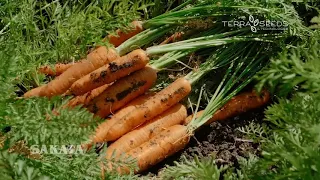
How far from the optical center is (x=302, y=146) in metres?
1.48

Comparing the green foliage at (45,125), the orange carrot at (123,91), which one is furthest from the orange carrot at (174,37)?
the green foliage at (45,125)

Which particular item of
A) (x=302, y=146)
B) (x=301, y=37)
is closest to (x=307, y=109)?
(x=302, y=146)

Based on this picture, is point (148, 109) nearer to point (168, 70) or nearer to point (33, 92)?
point (168, 70)

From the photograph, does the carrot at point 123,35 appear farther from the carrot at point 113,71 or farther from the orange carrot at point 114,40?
the carrot at point 113,71

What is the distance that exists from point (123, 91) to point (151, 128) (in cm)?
24

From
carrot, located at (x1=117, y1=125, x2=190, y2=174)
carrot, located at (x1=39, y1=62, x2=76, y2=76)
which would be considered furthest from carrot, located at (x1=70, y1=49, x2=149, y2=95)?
carrot, located at (x1=117, y1=125, x2=190, y2=174)

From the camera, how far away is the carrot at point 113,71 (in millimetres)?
2557

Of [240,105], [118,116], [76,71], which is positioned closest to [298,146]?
[240,105]

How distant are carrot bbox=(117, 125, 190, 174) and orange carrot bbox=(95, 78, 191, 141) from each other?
0.13 m

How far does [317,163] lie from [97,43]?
4.69 feet

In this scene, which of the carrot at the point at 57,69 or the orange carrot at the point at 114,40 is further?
the carrot at the point at 57,69

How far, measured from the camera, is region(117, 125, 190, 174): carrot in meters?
2.45

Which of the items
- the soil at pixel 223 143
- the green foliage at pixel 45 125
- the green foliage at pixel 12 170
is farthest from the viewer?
the soil at pixel 223 143

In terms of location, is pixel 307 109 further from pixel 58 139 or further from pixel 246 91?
pixel 246 91
